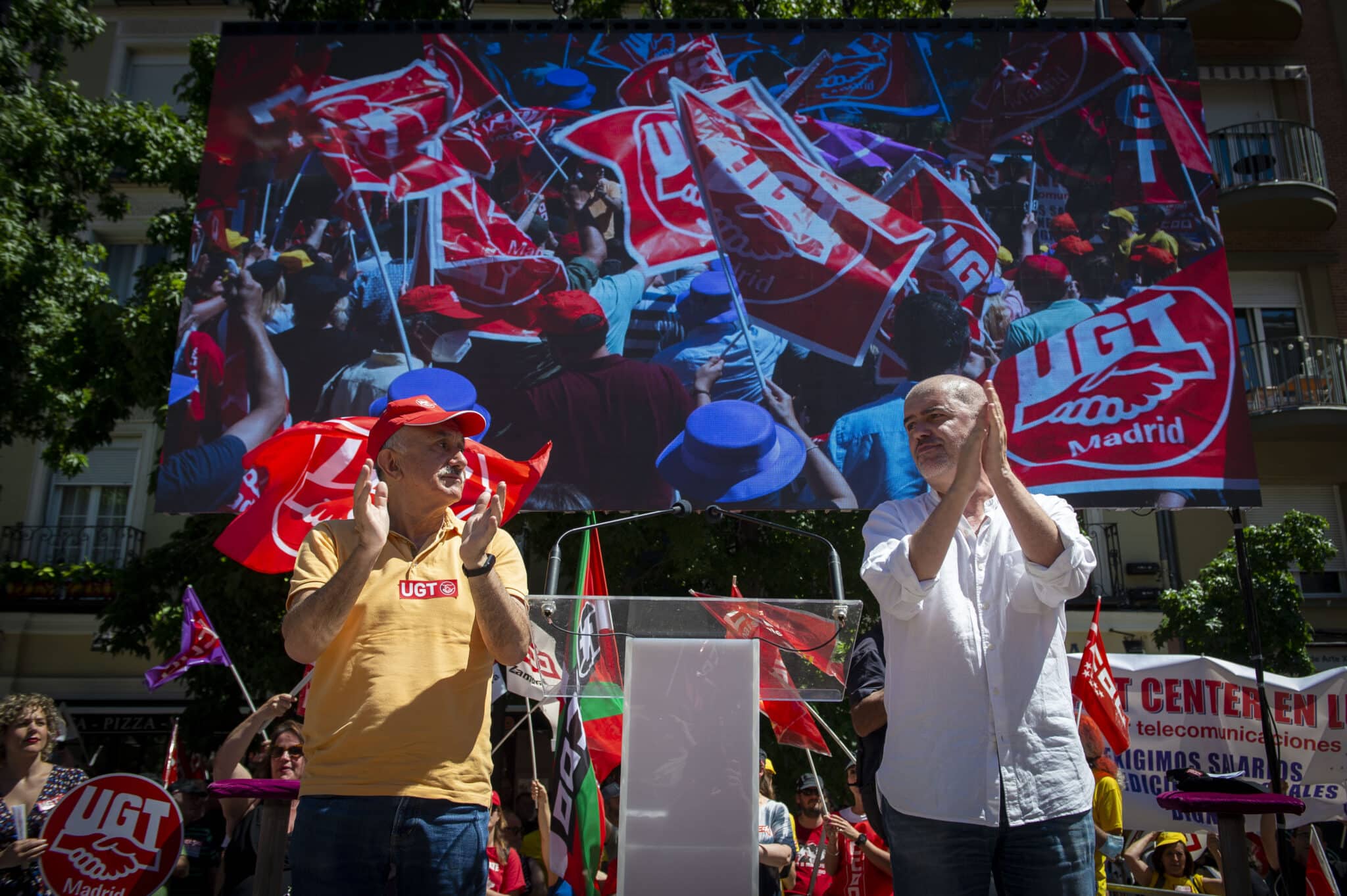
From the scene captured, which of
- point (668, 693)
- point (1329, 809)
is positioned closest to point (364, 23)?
point (668, 693)

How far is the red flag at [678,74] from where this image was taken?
24.6 ft

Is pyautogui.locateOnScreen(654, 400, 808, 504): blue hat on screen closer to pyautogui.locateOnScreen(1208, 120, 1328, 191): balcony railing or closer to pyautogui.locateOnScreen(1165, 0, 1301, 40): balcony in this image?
pyautogui.locateOnScreen(1208, 120, 1328, 191): balcony railing

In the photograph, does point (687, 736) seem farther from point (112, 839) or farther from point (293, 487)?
point (293, 487)

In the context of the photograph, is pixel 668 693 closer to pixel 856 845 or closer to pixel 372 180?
pixel 856 845

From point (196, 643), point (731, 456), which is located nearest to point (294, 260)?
point (196, 643)

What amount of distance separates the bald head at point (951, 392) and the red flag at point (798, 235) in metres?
4.21

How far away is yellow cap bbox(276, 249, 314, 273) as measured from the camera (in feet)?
23.4

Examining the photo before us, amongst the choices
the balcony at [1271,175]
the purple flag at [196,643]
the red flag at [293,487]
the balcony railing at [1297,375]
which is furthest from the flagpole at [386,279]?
the balcony at [1271,175]

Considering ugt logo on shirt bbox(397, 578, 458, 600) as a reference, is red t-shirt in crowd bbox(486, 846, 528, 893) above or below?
below

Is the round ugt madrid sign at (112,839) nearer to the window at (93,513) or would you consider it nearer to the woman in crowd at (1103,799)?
the woman in crowd at (1103,799)

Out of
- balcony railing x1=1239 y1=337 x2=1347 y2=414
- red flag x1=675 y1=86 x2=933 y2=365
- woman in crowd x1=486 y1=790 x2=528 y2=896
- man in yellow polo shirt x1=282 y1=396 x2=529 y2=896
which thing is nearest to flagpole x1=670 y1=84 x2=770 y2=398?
red flag x1=675 y1=86 x2=933 y2=365

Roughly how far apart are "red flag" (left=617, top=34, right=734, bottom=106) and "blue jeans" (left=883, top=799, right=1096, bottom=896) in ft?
20.2

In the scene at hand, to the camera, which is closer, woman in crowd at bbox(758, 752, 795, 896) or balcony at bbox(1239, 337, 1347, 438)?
woman in crowd at bbox(758, 752, 795, 896)

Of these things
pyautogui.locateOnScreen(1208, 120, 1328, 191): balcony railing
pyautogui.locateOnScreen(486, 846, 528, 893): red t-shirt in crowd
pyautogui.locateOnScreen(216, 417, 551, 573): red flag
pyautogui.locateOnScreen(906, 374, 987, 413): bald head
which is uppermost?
pyautogui.locateOnScreen(1208, 120, 1328, 191): balcony railing
